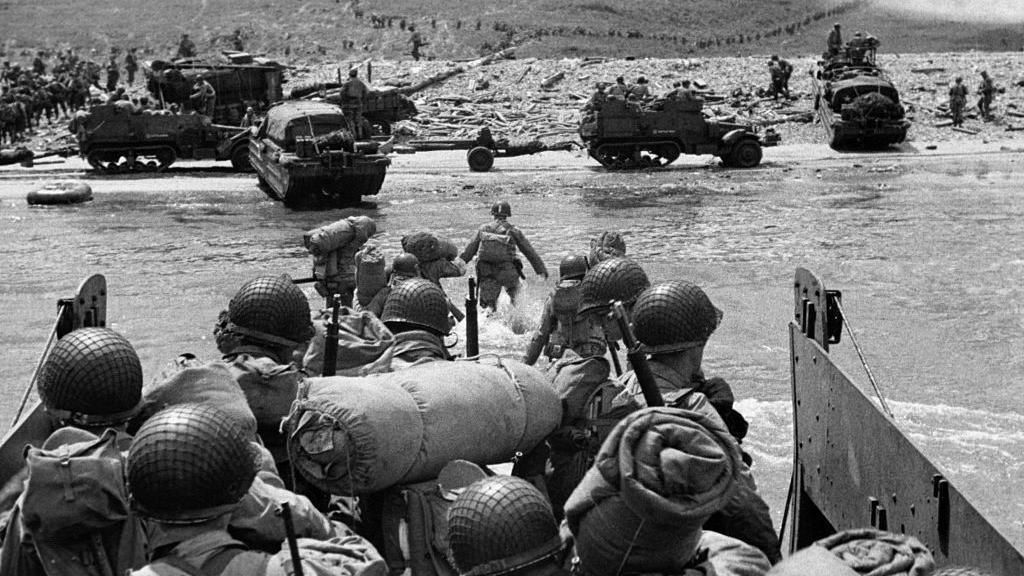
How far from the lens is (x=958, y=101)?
107 feet

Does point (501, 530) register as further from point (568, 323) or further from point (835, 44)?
point (835, 44)

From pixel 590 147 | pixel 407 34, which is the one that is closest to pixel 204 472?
pixel 590 147

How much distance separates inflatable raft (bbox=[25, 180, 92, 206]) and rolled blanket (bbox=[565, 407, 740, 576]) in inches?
907

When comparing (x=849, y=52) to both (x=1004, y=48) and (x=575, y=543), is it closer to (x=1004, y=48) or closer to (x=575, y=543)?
(x=1004, y=48)

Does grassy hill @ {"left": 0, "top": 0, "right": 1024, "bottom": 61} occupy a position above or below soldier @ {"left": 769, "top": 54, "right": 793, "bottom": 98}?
below

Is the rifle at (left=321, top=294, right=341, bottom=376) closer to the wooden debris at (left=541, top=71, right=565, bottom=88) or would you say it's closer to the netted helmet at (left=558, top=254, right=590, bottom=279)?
the netted helmet at (left=558, top=254, right=590, bottom=279)

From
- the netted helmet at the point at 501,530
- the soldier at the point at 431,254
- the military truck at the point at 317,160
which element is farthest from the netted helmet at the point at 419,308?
the military truck at the point at 317,160

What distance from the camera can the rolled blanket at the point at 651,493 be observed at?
3338 mm

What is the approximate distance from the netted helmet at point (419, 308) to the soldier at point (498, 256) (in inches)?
225

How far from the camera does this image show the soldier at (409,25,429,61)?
49506 mm

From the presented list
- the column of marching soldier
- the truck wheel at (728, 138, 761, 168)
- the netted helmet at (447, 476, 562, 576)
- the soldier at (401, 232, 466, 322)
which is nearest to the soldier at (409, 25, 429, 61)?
the truck wheel at (728, 138, 761, 168)

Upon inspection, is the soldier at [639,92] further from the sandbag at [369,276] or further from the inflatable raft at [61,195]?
the sandbag at [369,276]

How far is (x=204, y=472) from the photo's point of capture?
12.2 feet

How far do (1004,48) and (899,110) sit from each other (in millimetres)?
30715
